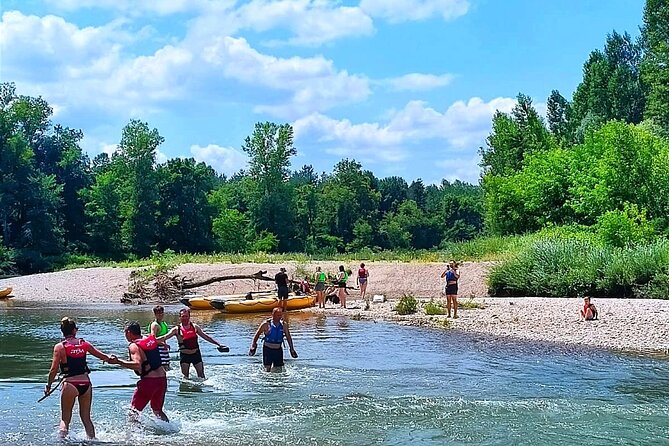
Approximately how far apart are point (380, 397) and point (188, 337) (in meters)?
4.28

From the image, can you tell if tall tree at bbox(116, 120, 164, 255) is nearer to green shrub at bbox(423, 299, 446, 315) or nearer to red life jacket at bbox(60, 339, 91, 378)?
green shrub at bbox(423, 299, 446, 315)

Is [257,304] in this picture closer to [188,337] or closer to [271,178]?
[188,337]

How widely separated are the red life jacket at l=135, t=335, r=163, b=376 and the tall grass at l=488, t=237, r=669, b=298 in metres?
23.2

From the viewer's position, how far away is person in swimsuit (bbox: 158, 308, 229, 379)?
53.6ft

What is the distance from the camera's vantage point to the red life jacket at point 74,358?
37.9ft

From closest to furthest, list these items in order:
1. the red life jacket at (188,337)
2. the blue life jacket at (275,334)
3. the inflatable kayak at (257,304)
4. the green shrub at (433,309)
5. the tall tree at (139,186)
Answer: the red life jacket at (188,337)
the blue life jacket at (275,334)
the green shrub at (433,309)
the inflatable kayak at (257,304)
the tall tree at (139,186)

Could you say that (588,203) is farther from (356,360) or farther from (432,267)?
(356,360)

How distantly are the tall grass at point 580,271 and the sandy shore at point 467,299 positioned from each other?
1.66m

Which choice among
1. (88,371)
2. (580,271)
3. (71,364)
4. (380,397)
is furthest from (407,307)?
(71,364)

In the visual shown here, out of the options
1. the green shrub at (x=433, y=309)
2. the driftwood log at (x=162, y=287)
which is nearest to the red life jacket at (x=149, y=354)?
the green shrub at (x=433, y=309)

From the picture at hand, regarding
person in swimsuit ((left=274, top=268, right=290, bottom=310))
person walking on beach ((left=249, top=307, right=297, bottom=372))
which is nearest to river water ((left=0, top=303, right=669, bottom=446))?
person walking on beach ((left=249, top=307, right=297, bottom=372))

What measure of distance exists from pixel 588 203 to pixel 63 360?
131 ft

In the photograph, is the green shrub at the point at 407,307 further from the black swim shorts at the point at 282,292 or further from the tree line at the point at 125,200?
the tree line at the point at 125,200

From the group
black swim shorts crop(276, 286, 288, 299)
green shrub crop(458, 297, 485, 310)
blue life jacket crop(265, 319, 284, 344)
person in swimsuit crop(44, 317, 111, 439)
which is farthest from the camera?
black swim shorts crop(276, 286, 288, 299)
